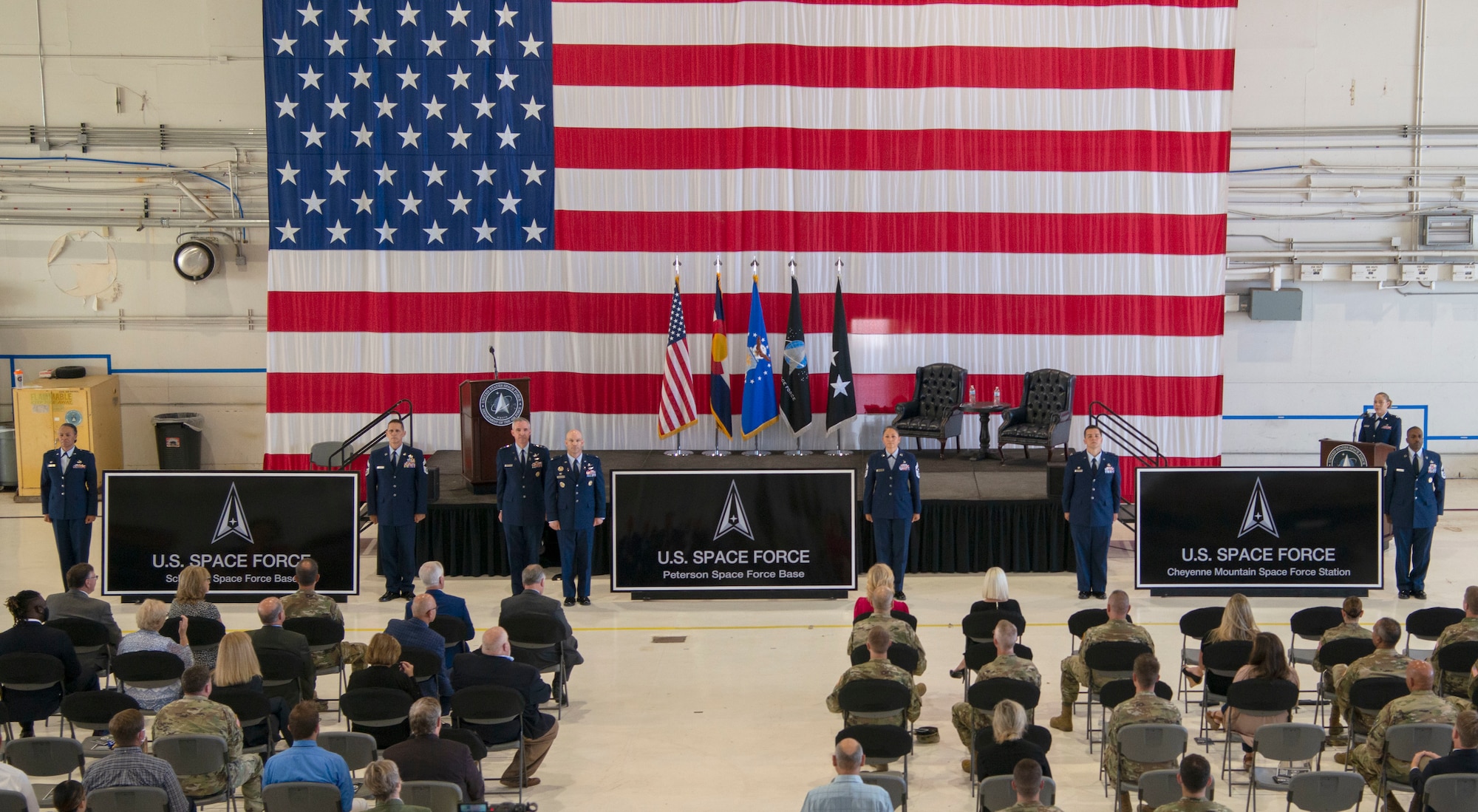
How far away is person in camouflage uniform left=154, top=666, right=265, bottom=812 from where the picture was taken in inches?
254

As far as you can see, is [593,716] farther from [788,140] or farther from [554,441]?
[788,140]

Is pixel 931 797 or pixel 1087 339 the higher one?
pixel 1087 339

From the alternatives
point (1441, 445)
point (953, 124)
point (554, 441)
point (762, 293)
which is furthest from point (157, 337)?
point (1441, 445)

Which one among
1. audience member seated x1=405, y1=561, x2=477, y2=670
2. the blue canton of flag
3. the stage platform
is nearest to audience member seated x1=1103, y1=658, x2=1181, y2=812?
audience member seated x1=405, y1=561, x2=477, y2=670

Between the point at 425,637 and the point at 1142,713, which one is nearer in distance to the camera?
the point at 1142,713

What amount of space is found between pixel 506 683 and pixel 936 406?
30.7ft

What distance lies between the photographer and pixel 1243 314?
57.0 ft

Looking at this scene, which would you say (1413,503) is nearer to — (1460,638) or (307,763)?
(1460,638)

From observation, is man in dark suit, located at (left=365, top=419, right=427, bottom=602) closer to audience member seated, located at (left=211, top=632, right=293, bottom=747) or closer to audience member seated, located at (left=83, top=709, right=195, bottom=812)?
audience member seated, located at (left=211, top=632, right=293, bottom=747)

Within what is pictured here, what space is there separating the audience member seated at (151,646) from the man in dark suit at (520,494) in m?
4.27

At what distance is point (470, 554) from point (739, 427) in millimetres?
4375

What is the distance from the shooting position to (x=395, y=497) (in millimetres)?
11844

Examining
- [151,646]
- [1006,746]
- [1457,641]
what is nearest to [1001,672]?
[1006,746]

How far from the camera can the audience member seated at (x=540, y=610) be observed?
8.65 metres
